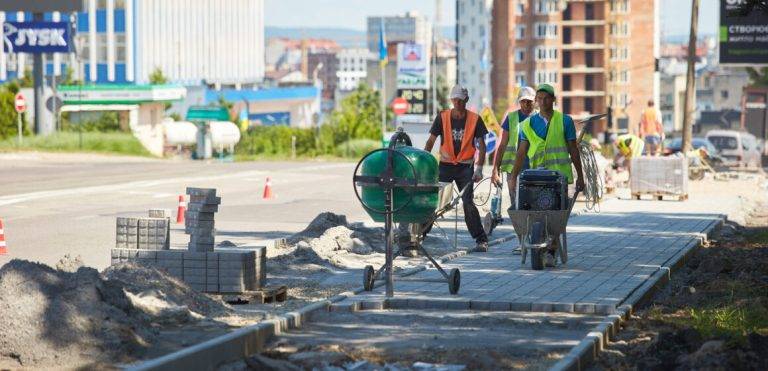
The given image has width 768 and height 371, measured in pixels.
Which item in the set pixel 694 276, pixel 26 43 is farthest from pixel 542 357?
pixel 26 43

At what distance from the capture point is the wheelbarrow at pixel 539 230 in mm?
14391

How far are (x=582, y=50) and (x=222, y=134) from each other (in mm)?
93026

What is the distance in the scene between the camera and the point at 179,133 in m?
79.1

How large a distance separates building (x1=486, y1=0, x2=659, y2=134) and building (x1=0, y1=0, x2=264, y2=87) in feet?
87.5

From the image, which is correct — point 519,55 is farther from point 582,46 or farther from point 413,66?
point 413,66

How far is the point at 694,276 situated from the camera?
47.6 feet

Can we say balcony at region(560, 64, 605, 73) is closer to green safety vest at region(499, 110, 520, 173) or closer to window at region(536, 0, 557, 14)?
window at region(536, 0, 557, 14)

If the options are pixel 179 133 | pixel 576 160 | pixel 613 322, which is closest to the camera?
pixel 613 322

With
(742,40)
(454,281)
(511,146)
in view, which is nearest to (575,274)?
(454,281)

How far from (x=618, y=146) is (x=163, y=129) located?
4817cm

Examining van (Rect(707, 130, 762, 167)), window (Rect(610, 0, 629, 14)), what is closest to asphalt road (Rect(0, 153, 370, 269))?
van (Rect(707, 130, 762, 167))

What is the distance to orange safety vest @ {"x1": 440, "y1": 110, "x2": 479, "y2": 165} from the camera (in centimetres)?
1605

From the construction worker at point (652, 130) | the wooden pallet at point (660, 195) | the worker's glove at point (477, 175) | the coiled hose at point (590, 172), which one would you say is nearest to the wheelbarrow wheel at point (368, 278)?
the worker's glove at point (477, 175)

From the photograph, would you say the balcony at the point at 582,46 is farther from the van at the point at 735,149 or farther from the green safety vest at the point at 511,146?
the green safety vest at the point at 511,146
